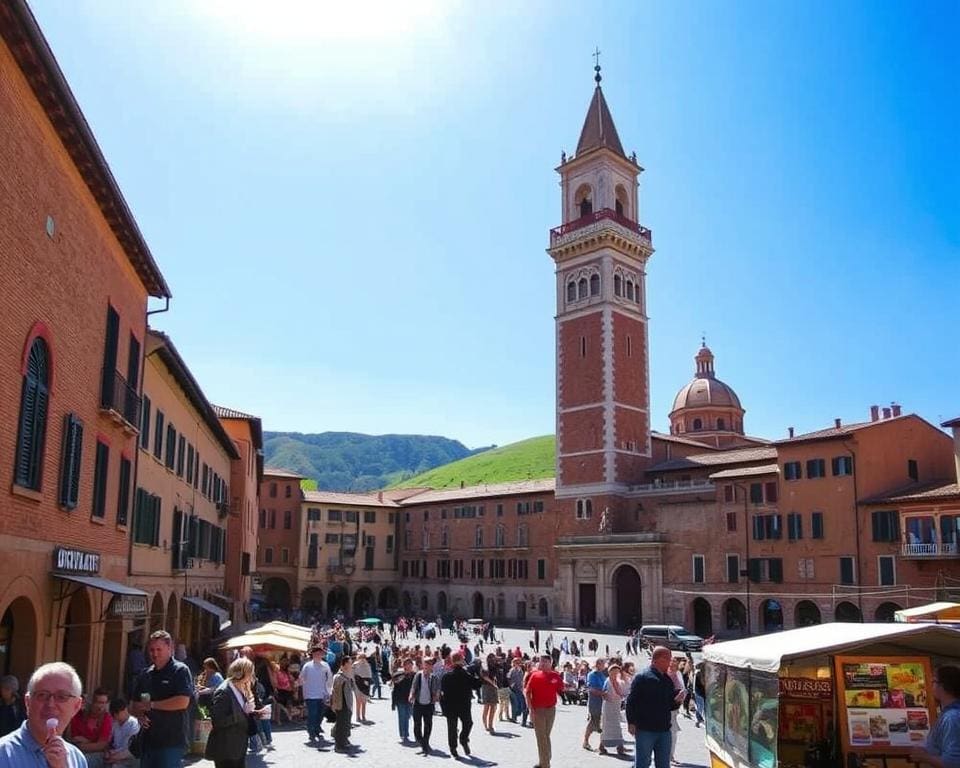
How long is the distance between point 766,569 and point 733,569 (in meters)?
2.32

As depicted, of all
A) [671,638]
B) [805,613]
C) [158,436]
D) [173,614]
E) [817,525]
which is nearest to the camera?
[158,436]

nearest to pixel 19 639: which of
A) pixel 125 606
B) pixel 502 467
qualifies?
pixel 125 606

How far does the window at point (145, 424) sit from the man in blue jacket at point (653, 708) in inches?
536

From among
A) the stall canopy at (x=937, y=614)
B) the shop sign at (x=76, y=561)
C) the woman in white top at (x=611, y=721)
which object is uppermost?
the shop sign at (x=76, y=561)

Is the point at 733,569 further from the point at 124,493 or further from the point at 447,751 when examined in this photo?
the point at 124,493

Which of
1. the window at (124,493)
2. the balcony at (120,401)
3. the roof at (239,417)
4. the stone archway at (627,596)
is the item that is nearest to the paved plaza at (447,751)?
the window at (124,493)

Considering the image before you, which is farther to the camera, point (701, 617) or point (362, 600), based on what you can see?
point (362, 600)

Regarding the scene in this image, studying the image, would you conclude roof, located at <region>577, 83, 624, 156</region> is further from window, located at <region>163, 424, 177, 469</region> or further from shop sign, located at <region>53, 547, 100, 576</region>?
shop sign, located at <region>53, 547, 100, 576</region>

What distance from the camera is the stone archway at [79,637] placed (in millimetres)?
15258

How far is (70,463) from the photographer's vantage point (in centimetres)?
1402

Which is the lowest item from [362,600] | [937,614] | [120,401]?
[362,600]

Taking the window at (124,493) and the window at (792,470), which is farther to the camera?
the window at (792,470)

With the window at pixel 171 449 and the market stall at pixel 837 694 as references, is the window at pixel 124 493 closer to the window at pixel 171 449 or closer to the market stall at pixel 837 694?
the window at pixel 171 449

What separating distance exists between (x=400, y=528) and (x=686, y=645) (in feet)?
143
